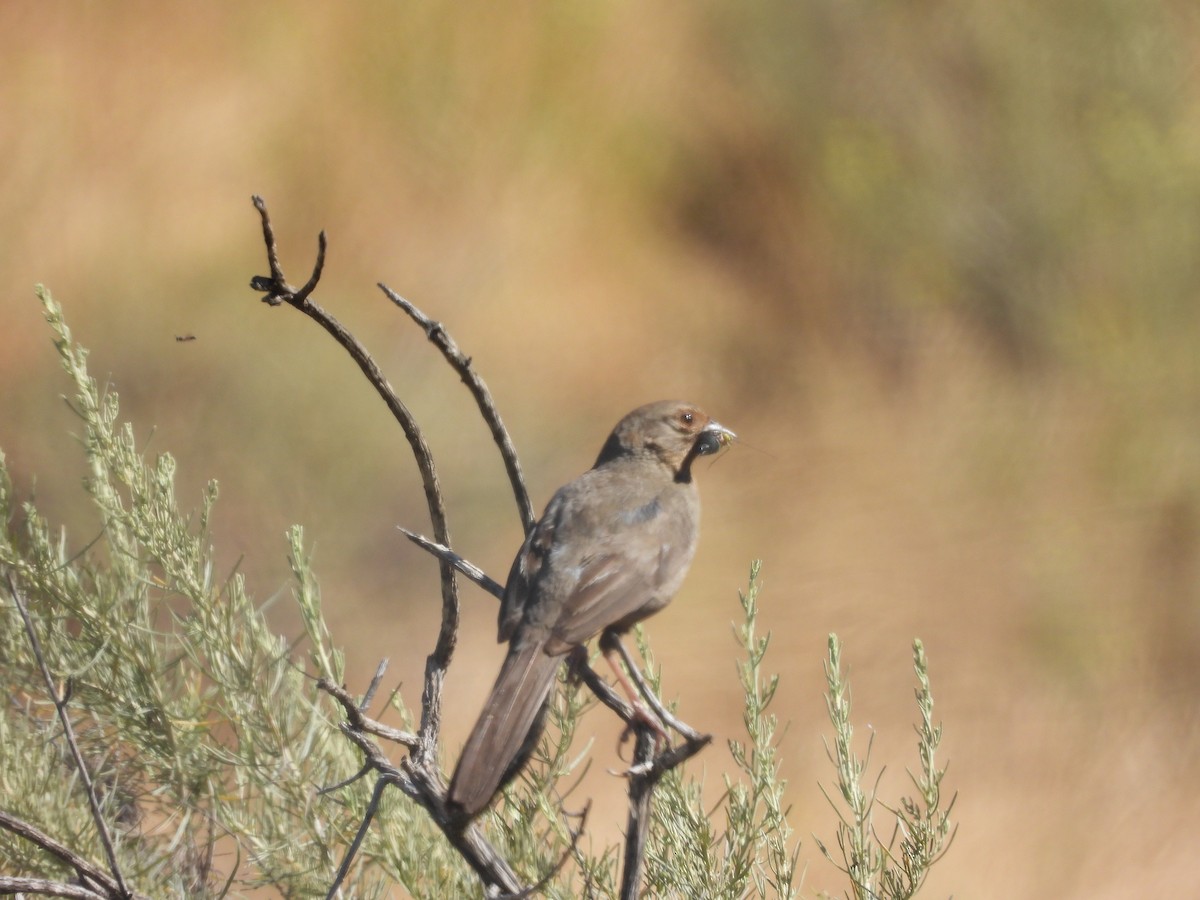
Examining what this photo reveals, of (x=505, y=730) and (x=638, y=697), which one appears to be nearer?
(x=505, y=730)

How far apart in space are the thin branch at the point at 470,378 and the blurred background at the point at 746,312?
11.2 feet

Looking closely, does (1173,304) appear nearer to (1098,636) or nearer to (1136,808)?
(1098,636)

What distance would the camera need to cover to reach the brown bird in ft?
6.12

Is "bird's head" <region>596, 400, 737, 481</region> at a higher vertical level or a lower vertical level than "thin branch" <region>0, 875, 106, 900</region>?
higher

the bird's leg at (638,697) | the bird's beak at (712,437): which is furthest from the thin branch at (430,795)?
the bird's beak at (712,437)

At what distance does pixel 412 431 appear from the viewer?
1.67 meters

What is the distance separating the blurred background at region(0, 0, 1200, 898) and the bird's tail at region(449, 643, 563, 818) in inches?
121

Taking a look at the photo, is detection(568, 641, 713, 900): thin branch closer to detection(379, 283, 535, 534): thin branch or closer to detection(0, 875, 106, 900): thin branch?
detection(379, 283, 535, 534): thin branch

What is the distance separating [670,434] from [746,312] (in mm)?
3470

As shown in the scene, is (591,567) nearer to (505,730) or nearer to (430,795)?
(505,730)

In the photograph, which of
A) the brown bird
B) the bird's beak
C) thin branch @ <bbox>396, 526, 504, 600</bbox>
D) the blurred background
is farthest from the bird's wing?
the blurred background

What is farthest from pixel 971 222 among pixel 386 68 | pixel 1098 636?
pixel 386 68

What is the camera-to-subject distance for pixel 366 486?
5.92 m

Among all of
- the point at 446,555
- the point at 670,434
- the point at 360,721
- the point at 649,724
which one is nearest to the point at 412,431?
the point at 446,555
